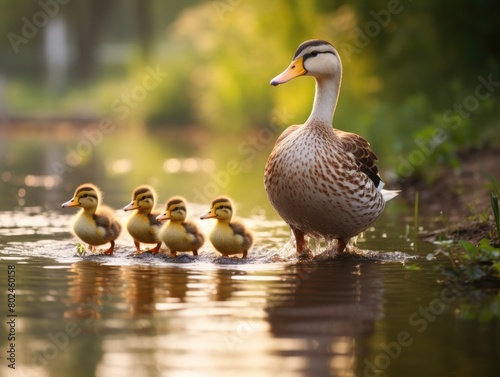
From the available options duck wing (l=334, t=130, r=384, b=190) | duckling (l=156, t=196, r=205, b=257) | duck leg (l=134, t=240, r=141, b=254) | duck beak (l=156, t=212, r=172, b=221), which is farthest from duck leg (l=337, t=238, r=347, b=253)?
duck leg (l=134, t=240, r=141, b=254)

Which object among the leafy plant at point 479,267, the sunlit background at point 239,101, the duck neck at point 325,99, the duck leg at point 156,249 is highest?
the sunlit background at point 239,101

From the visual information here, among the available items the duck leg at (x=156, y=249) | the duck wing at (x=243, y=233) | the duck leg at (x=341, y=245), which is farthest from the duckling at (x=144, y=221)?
the duck leg at (x=341, y=245)

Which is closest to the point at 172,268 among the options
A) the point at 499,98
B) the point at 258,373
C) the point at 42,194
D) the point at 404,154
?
the point at 258,373

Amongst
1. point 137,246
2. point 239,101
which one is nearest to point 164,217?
point 137,246

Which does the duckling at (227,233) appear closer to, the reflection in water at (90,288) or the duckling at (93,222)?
the duckling at (93,222)

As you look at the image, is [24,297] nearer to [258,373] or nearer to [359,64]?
[258,373]

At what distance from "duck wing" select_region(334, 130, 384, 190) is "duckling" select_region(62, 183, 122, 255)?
211 centimetres

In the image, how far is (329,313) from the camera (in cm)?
741

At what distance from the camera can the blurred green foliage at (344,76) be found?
19531 mm

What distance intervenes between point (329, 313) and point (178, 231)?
3.14 m

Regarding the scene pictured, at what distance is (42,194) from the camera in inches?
663

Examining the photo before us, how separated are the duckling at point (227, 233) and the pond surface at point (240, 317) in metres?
0.16

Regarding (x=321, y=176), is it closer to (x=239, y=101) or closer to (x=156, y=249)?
(x=156, y=249)

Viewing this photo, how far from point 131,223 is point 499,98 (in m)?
10.8
